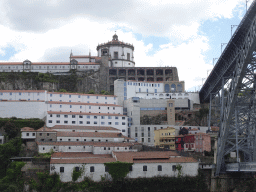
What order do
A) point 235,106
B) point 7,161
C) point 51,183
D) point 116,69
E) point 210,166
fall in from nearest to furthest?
point 235,106 → point 51,183 → point 210,166 → point 7,161 → point 116,69

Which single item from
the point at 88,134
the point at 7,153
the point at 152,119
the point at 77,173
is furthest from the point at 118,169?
the point at 152,119

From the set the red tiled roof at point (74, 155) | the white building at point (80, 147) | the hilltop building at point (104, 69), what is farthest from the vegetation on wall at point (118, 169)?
the hilltop building at point (104, 69)

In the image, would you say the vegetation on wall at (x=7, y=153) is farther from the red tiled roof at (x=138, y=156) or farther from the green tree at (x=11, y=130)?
the red tiled roof at (x=138, y=156)

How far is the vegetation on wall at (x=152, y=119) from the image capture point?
73.8 metres

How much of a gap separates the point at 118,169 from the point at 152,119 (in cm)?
3266

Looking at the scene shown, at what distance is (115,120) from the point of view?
69.1 m

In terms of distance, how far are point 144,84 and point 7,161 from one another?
44.6 m

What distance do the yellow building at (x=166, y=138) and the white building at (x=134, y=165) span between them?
55.1 feet

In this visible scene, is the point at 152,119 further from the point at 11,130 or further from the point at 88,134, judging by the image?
the point at 11,130

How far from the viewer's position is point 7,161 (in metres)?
48.2

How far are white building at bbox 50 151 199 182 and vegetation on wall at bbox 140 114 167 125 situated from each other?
2786 cm

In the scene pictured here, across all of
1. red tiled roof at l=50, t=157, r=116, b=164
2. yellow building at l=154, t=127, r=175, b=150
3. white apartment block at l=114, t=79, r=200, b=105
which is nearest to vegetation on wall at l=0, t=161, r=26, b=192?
red tiled roof at l=50, t=157, r=116, b=164

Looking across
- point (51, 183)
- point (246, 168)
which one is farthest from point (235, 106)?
point (51, 183)

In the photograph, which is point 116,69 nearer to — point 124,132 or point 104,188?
point 124,132
